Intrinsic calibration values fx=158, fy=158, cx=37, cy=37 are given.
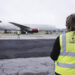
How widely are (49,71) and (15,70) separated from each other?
110 cm

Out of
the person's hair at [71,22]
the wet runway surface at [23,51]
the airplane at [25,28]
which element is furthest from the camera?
the airplane at [25,28]

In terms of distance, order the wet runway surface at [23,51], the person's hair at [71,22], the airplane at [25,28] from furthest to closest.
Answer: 1. the airplane at [25,28]
2. the wet runway surface at [23,51]
3. the person's hair at [71,22]

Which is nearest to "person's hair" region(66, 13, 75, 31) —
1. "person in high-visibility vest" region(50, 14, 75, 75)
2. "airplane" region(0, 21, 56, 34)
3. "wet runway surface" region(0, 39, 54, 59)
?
"person in high-visibility vest" region(50, 14, 75, 75)

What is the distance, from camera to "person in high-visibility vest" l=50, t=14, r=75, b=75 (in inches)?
74.9

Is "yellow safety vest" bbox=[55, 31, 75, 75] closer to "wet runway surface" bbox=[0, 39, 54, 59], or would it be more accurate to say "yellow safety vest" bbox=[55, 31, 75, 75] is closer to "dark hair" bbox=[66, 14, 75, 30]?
"dark hair" bbox=[66, 14, 75, 30]

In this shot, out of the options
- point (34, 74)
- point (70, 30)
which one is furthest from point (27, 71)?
point (70, 30)

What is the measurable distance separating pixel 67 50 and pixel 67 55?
0.06 meters

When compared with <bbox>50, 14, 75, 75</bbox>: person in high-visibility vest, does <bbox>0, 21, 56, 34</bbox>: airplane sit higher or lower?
lower

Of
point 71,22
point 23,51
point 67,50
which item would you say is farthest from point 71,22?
point 23,51

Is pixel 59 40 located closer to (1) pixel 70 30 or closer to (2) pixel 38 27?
(1) pixel 70 30

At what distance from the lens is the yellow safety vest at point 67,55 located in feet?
6.25

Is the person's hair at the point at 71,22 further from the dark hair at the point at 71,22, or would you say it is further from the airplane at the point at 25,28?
the airplane at the point at 25,28

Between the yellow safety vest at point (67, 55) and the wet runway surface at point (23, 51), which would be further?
the wet runway surface at point (23, 51)

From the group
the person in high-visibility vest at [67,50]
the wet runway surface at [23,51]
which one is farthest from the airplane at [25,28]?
the person in high-visibility vest at [67,50]
